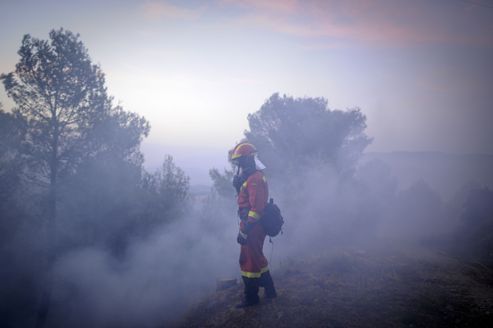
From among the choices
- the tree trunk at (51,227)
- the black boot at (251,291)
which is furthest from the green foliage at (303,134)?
the black boot at (251,291)

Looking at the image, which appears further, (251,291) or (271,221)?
(251,291)

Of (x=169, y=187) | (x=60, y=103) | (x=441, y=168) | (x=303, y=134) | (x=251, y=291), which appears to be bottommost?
(x=251, y=291)

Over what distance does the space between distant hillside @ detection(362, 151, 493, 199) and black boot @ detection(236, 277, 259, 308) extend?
7221 centimetres

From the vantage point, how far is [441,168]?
87875mm

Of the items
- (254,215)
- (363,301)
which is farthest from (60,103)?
(363,301)

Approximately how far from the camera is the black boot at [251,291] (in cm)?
522

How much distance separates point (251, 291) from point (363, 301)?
243 centimetres

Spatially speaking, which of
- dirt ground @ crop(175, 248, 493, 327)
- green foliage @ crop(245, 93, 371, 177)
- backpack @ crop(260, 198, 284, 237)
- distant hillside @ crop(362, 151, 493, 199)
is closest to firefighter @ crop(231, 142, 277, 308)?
backpack @ crop(260, 198, 284, 237)

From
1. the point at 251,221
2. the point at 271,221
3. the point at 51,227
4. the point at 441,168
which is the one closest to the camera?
the point at 251,221

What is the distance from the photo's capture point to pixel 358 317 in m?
4.79

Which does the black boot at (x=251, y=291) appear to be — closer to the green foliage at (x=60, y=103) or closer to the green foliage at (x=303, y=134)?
the green foliage at (x=60, y=103)

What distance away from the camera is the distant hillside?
7281 cm

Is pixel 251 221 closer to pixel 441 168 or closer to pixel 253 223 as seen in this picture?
pixel 253 223

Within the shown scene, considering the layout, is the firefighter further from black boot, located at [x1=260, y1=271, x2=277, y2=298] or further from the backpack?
the backpack
